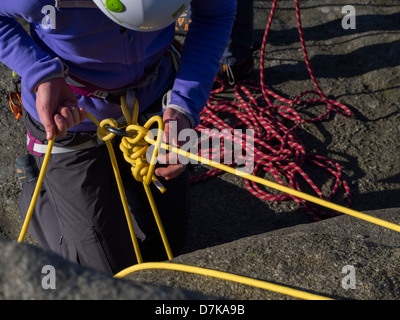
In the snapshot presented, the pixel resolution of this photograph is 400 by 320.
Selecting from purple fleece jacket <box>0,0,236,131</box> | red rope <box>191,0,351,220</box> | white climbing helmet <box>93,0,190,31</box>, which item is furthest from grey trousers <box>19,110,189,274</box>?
white climbing helmet <box>93,0,190,31</box>

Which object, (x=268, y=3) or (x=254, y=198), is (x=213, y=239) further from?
(x=268, y=3)

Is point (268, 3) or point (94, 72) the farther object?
point (268, 3)

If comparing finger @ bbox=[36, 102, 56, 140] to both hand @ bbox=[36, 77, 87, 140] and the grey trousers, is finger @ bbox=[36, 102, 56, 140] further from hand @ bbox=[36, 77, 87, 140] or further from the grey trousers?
the grey trousers

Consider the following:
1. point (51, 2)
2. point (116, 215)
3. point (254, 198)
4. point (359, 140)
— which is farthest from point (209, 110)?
point (51, 2)

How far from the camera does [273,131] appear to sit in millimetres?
2822

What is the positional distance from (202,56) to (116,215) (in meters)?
0.72

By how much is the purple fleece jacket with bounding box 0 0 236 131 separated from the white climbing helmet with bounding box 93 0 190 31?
194 mm

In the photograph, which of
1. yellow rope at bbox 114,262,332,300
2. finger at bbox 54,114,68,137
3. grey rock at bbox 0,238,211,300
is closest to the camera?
grey rock at bbox 0,238,211,300

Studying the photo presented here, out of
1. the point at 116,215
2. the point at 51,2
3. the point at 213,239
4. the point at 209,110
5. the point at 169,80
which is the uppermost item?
the point at 51,2

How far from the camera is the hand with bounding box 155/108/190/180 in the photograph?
172 cm

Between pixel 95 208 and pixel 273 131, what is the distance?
3.58ft

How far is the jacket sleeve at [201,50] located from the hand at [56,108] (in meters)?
0.35

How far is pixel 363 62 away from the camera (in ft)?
10.9

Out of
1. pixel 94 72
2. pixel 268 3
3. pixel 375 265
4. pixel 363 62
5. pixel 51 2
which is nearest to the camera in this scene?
pixel 375 265
